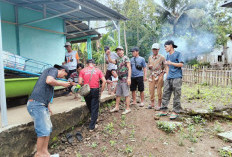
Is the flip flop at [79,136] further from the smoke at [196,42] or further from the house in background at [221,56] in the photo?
the house in background at [221,56]

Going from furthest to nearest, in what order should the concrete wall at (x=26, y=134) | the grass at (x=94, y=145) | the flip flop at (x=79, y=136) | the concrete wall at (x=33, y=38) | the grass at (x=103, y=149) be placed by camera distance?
the concrete wall at (x=33, y=38)
the flip flop at (x=79, y=136)
the grass at (x=94, y=145)
the grass at (x=103, y=149)
the concrete wall at (x=26, y=134)

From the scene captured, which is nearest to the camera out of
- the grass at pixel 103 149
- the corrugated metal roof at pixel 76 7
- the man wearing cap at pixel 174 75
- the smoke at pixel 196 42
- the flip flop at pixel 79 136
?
the grass at pixel 103 149

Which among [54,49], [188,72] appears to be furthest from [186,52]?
[54,49]

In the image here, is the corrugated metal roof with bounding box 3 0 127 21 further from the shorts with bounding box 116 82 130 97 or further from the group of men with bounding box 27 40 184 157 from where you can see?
the shorts with bounding box 116 82 130 97

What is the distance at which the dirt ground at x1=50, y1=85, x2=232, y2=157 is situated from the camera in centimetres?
333

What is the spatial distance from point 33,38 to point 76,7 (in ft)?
6.41

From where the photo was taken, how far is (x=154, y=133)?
3883 millimetres

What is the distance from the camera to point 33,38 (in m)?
6.22

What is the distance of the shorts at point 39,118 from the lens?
9.16ft

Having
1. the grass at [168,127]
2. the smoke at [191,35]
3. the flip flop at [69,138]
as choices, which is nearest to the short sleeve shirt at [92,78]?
the flip flop at [69,138]

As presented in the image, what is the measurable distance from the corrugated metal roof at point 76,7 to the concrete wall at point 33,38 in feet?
1.00

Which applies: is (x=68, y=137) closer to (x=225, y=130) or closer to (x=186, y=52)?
(x=225, y=130)

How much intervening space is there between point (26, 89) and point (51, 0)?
263 centimetres

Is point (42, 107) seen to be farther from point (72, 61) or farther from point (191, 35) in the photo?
point (191, 35)
